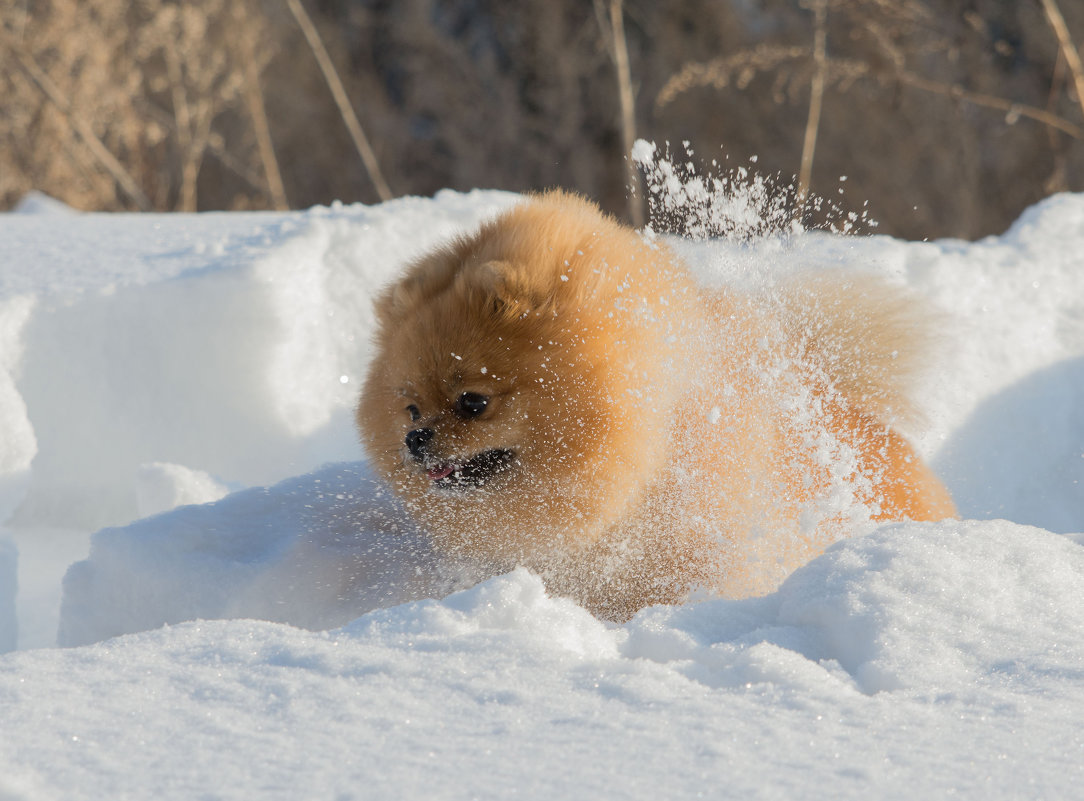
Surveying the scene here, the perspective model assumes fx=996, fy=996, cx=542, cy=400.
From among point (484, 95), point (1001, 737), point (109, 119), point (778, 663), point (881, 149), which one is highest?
point (484, 95)

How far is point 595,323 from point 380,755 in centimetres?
107

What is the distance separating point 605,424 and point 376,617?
25.5 inches

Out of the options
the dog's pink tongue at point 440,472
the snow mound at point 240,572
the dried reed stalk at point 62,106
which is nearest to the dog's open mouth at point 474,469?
the dog's pink tongue at point 440,472

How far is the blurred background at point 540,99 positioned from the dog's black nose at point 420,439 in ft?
8.02

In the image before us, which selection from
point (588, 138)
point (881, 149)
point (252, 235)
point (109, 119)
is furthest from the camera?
point (588, 138)

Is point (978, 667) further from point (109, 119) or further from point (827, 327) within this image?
point (109, 119)

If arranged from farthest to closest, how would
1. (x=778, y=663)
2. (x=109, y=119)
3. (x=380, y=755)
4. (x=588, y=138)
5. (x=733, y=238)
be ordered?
1. (x=588, y=138)
2. (x=109, y=119)
3. (x=733, y=238)
4. (x=778, y=663)
5. (x=380, y=755)

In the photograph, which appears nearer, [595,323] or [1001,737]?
[1001,737]

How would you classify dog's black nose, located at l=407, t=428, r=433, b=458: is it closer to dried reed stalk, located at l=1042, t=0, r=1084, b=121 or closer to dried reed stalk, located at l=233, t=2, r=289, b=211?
dried reed stalk, located at l=1042, t=0, r=1084, b=121

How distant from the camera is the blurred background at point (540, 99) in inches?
209

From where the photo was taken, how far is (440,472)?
78.7 inches

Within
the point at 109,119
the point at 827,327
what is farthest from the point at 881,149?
the point at 827,327

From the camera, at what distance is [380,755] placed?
3.37 ft

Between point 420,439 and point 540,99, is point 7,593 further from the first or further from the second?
point 540,99
